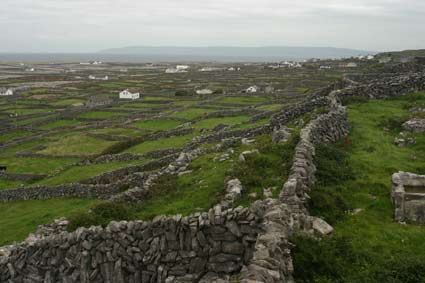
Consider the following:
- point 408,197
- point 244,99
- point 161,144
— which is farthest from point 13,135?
point 408,197

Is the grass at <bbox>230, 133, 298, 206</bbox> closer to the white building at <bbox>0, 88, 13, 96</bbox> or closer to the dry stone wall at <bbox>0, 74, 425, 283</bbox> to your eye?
the dry stone wall at <bbox>0, 74, 425, 283</bbox>

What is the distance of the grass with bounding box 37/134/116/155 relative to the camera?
52.4 m

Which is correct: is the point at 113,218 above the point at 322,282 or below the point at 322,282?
below

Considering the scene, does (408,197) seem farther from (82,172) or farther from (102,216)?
(82,172)

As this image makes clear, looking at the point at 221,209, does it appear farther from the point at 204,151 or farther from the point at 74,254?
the point at 204,151

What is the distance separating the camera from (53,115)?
86625 millimetres

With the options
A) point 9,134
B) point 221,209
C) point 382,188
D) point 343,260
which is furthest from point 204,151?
point 9,134

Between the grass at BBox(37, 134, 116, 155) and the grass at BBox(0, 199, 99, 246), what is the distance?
17.6 meters

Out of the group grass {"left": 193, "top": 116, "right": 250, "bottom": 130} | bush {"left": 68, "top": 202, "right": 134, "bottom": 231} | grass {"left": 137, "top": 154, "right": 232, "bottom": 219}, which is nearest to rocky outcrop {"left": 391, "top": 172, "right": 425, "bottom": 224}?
grass {"left": 137, "top": 154, "right": 232, "bottom": 219}

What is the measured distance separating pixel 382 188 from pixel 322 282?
6.92 m

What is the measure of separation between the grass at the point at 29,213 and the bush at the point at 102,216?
731 centimetres

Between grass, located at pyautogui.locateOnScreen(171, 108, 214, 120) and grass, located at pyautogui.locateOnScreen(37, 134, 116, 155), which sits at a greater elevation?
grass, located at pyautogui.locateOnScreen(171, 108, 214, 120)

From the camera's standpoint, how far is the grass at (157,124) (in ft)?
199

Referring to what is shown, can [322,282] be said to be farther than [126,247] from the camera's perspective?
No
